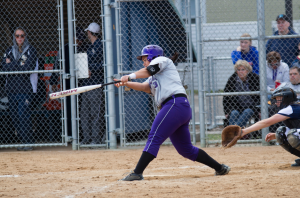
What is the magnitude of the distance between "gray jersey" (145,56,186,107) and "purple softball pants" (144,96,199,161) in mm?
104

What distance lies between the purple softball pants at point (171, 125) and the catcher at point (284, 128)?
72cm

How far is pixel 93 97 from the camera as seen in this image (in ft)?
26.2

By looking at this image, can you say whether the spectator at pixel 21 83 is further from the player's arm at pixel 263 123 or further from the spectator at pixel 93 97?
the player's arm at pixel 263 123

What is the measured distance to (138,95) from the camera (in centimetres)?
879

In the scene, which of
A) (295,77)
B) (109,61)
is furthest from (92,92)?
(295,77)

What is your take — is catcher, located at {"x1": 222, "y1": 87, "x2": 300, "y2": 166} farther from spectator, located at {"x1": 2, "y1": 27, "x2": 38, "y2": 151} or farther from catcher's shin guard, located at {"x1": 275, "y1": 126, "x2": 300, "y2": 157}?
spectator, located at {"x1": 2, "y1": 27, "x2": 38, "y2": 151}

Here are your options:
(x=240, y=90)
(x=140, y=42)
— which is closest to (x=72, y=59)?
(x=140, y=42)

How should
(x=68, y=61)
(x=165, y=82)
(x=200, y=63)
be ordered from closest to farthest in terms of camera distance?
1. (x=165, y=82)
2. (x=200, y=63)
3. (x=68, y=61)

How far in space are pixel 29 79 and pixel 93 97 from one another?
1.38m

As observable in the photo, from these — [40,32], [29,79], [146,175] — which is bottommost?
[146,175]

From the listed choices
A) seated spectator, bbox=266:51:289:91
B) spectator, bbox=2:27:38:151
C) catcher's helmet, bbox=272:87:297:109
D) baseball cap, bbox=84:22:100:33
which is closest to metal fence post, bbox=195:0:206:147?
seated spectator, bbox=266:51:289:91

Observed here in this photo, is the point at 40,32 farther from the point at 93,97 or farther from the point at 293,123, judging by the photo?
the point at 293,123

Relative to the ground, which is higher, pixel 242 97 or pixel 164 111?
pixel 242 97

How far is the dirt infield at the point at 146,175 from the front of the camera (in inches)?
150
